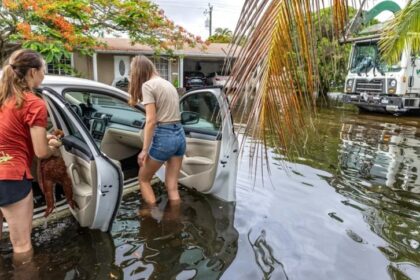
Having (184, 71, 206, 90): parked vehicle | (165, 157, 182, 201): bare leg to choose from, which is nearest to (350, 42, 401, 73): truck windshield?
(184, 71, 206, 90): parked vehicle

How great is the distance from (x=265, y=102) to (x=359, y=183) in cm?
475

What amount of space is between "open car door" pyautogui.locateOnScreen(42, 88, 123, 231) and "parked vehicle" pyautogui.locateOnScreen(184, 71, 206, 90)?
18026mm

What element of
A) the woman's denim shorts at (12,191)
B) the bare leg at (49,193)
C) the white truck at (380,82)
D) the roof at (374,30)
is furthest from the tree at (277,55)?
the white truck at (380,82)

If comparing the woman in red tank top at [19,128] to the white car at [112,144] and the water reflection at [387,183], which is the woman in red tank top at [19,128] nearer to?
the white car at [112,144]

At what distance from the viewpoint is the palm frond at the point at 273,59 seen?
1.87 meters

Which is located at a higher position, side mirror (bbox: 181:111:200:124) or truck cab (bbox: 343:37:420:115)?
truck cab (bbox: 343:37:420:115)

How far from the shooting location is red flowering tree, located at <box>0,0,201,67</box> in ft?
31.7

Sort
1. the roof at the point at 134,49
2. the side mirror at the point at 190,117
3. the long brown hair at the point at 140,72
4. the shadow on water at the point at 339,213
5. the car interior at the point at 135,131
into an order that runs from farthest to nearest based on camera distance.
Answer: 1. the roof at the point at 134,49
2. the side mirror at the point at 190,117
3. the car interior at the point at 135,131
4. the long brown hair at the point at 140,72
5. the shadow on water at the point at 339,213

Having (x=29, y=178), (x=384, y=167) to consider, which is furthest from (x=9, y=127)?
(x=384, y=167)

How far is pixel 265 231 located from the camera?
4.21 meters

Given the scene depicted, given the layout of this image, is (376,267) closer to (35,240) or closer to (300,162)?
(35,240)

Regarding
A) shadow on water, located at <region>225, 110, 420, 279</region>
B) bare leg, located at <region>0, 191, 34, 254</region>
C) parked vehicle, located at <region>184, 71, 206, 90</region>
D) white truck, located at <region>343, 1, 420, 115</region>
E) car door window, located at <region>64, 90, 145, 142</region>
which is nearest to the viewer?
bare leg, located at <region>0, 191, 34, 254</region>

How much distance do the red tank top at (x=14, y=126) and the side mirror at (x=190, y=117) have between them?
2.55 meters

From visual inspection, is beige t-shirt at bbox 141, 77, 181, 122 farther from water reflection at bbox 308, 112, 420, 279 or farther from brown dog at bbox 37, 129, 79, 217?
water reflection at bbox 308, 112, 420, 279
